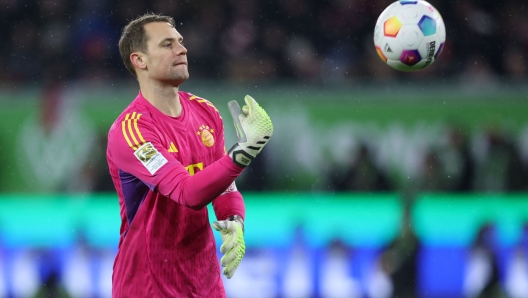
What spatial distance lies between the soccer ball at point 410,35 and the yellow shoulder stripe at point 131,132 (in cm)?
209

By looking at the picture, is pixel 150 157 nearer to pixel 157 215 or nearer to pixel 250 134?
pixel 157 215

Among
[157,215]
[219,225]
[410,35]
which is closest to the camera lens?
[219,225]

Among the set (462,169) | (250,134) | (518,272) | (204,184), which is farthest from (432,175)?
(204,184)

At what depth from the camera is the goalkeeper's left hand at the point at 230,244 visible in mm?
3566

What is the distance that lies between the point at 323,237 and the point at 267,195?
2.20ft

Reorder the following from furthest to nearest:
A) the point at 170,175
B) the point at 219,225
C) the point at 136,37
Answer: the point at 136,37 → the point at 219,225 → the point at 170,175

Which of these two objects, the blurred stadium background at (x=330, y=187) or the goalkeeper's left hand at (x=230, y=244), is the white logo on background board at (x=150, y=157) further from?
the blurred stadium background at (x=330, y=187)

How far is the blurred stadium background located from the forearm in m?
3.94

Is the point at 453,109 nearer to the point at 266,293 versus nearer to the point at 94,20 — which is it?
the point at 266,293

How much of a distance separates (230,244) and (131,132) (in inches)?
27.4

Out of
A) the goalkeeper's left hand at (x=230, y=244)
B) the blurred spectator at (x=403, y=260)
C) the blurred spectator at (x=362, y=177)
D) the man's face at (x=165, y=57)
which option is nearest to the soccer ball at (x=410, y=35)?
the man's face at (x=165, y=57)

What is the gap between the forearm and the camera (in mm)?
3342

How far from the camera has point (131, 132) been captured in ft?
11.9

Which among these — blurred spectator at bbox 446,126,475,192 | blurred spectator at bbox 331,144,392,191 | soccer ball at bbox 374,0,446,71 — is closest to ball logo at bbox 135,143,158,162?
soccer ball at bbox 374,0,446,71
